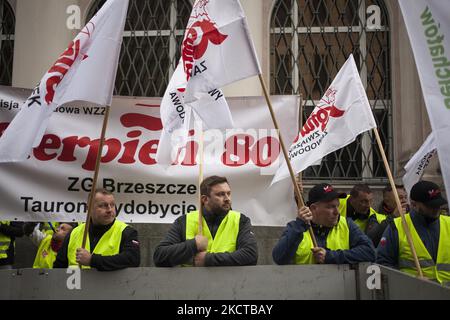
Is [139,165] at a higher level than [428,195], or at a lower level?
higher

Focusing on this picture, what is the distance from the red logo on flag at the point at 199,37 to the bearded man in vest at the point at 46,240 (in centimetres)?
278

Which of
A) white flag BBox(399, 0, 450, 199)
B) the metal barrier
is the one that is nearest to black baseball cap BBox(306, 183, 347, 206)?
the metal barrier

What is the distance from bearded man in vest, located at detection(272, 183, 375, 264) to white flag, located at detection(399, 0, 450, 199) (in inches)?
58.6

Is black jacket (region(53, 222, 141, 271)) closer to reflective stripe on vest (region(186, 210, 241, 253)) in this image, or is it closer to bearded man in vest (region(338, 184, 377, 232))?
reflective stripe on vest (region(186, 210, 241, 253))

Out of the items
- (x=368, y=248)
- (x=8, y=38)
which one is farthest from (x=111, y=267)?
(x=8, y=38)

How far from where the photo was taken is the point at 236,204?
665cm

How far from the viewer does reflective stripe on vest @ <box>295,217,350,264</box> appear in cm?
484

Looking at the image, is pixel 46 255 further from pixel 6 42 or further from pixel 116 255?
pixel 6 42

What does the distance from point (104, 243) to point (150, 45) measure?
569 centimetres

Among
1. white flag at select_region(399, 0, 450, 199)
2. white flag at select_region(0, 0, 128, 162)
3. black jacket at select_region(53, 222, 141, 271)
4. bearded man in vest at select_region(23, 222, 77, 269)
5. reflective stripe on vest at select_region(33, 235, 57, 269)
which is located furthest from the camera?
reflective stripe on vest at select_region(33, 235, 57, 269)

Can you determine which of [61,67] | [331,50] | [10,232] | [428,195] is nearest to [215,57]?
[61,67]

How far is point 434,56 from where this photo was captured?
3650mm

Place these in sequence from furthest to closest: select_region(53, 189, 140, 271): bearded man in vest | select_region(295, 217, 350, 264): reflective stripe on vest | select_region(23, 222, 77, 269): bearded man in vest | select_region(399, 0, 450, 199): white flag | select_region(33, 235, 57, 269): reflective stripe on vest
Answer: select_region(33, 235, 57, 269): reflective stripe on vest → select_region(23, 222, 77, 269): bearded man in vest → select_region(53, 189, 140, 271): bearded man in vest → select_region(295, 217, 350, 264): reflective stripe on vest → select_region(399, 0, 450, 199): white flag
